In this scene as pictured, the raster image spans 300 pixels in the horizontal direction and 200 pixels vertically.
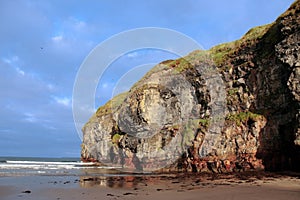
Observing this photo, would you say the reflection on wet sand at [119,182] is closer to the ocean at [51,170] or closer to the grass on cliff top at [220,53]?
the ocean at [51,170]

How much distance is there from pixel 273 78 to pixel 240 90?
5362 mm

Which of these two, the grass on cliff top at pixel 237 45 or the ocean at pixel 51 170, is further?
the grass on cliff top at pixel 237 45

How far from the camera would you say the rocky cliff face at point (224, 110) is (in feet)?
84.8

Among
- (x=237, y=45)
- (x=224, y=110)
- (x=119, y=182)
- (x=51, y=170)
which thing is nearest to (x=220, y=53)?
(x=237, y=45)

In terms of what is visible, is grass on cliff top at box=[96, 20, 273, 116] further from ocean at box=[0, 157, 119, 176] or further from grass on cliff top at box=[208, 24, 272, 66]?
ocean at box=[0, 157, 119, 176]

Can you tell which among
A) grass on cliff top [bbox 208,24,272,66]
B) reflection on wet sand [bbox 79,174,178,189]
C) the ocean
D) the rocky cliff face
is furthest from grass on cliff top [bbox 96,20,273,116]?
reflection on wet sand [bbox 79,174,178,189]

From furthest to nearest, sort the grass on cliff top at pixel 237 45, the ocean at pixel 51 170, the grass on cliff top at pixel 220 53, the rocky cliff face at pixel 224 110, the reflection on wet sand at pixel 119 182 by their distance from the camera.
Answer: the grass on cliff top at pixel 220 53, the grass on cliff top at pixel 237 45, the ocean at pixel 51 170, the rocky cliff face at pixel 224 110, the reflection on wet sand at pixel 119 182

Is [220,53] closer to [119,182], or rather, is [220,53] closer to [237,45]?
[237,45]

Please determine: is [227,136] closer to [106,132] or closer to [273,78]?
[273,78]

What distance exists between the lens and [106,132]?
6950 cm

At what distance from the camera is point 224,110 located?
3409 centimetres

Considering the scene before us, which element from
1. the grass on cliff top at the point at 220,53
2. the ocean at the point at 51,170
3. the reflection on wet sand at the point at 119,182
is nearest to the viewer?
the reflection on wet sand at the point at 119,182

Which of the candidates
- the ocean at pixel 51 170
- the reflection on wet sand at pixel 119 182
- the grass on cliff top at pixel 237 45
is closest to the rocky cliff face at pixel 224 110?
the grass on cliff top at pixel 237 45

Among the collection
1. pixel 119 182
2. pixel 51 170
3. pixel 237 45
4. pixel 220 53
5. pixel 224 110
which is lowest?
pixel 119 182
